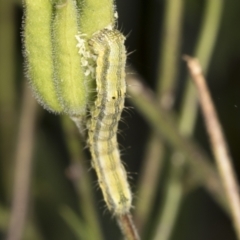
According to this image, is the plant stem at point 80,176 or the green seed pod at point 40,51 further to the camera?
the plant stem at point 80,176

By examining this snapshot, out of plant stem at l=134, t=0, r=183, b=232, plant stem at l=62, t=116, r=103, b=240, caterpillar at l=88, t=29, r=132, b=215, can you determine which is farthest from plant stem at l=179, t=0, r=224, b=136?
caterpillar at l=88, t=29, r=132, b=215

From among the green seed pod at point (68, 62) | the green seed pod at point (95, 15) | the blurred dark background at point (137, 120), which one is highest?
the green seed pod at point (95, 15)

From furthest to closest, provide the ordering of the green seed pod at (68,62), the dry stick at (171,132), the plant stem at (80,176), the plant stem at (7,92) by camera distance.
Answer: the plant stem at (7,92)
the plant stem at (80,176)
the dry stick at (171,132)
the green seed pod at (68,62)

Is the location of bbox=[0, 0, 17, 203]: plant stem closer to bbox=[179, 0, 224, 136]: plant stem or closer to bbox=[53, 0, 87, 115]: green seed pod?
bbox=[179, 0, 224, 136]: plant stem

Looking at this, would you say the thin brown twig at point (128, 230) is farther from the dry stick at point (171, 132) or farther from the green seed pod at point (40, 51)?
the dry stick at point (171, 132)

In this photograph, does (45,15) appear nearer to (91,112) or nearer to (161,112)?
(91,112)

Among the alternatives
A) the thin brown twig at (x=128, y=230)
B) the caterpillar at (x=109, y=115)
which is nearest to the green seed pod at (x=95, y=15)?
the caterpillar at (x=109, y=115)

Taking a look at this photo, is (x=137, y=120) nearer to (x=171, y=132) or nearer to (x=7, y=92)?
(x=7, y=92)
